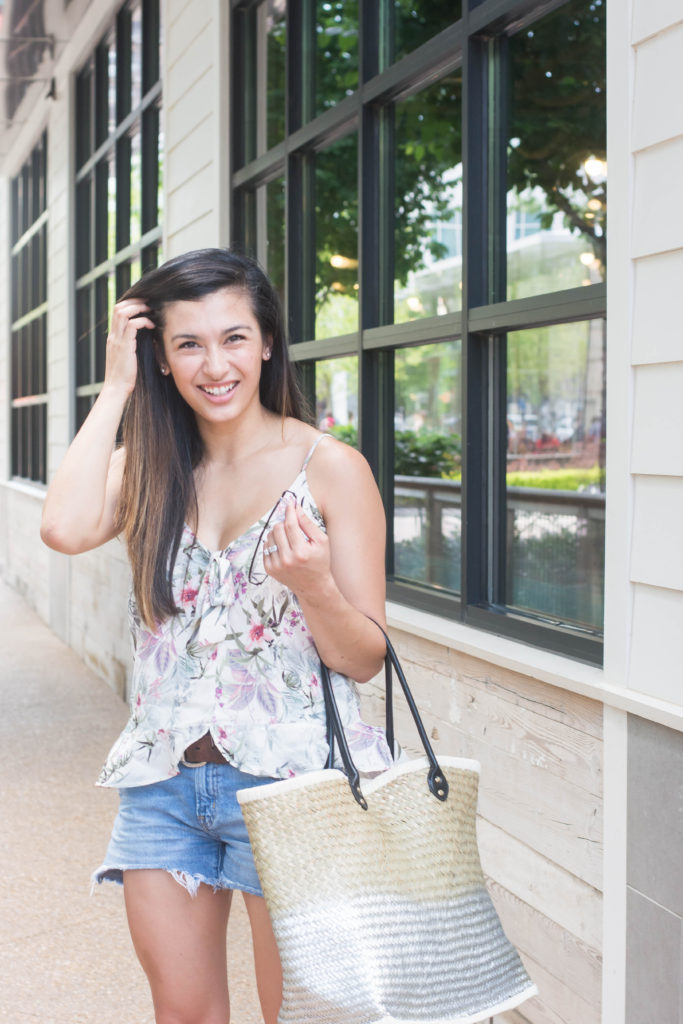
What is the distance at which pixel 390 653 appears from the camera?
164cm

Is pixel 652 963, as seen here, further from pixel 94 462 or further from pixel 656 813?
pixel 94 462

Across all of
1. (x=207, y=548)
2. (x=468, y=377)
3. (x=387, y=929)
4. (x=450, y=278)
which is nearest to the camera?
(x=387, y=929)

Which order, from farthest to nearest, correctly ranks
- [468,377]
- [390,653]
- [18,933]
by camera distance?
[18,933], [468,377], [390,653]

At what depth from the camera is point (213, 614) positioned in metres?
1.71

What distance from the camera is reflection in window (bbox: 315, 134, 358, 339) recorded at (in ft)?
16.8

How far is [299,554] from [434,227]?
7.04m

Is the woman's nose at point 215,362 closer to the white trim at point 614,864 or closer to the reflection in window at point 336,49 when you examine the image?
the white trim at point 614,864

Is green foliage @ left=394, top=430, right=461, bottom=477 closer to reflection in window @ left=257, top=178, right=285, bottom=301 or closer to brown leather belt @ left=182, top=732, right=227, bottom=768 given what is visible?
reflection in window @ left=257, top=178, right=285, bottom=301

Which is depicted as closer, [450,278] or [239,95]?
[239,95]

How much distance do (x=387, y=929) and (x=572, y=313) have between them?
4.68 ft

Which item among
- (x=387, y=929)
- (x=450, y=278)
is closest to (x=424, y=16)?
(x=450, y=278)

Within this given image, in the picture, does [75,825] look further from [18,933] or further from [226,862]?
[226,862]

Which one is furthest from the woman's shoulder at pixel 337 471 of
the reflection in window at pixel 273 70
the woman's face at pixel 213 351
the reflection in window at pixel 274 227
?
the reflection in window at pixel 273 70

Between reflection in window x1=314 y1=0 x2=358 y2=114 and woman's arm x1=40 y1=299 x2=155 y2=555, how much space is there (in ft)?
10.4
